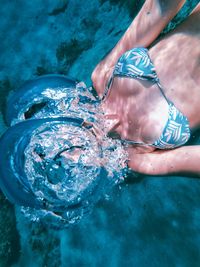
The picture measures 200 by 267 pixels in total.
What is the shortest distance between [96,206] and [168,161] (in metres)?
1.43

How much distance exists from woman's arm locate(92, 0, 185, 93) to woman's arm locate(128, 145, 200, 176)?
82 centimetres

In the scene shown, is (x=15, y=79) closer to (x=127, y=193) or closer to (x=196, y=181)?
(x=127, y=193)

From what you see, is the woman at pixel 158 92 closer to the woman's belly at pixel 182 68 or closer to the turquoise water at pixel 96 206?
the woman's belly at pixel 182 68

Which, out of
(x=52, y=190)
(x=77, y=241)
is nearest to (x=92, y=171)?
(x=52, y=190)

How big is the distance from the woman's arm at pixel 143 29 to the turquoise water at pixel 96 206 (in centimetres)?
109

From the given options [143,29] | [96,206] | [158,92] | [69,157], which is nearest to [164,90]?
[158,92]

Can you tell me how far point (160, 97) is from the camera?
237 cm

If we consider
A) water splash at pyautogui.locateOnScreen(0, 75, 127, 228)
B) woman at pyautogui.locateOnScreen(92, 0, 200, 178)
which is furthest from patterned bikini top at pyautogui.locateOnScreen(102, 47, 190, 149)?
water splash at pyautogui.locateOnScreen(0, 75, 127, 228)

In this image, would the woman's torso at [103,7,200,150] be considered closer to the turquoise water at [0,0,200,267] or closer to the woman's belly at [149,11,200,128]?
the woman's belly at [149,11,200,128]

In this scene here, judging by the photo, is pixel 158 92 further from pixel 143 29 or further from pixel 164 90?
pixel 143 29

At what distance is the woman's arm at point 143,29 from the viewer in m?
2.22

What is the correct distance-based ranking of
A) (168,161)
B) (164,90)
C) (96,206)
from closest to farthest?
(168,161), (164,90), (96,206)

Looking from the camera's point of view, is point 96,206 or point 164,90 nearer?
point 164,90

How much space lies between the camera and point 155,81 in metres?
2.37
